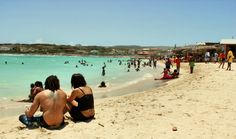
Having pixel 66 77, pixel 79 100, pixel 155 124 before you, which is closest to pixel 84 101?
pixel 79 100

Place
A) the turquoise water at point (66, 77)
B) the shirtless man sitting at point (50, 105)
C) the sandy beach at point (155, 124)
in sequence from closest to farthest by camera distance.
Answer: the sandy beach at point (155, 124) → the shirtless man sitting at point (50, 105) → the turquoise water at point (66, 77)

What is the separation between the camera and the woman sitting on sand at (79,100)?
26.3ft

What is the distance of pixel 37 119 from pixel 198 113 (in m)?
4.01

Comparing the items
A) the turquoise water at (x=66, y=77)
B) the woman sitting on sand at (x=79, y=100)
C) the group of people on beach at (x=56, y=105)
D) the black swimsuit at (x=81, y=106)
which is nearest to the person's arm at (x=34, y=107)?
the group of people on beach at (x=56, y=105)

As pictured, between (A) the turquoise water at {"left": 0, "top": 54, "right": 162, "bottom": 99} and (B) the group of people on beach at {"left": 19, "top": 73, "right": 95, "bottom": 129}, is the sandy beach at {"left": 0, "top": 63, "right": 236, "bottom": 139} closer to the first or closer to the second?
(B) the group of people on beach at {"left": 19, "top": 73, "right": 95, "bottom": 129}

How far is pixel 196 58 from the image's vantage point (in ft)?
159

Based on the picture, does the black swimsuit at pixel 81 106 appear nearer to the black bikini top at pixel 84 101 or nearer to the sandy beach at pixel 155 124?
the black bikini top at pixel 84 101

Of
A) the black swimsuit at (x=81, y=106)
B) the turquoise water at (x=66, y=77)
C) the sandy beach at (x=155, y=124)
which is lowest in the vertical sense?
the turquoise water at (x=66, y=77)

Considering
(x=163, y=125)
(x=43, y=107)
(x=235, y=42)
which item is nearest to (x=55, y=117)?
(x=43, y=107)

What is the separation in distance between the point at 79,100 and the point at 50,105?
803mm

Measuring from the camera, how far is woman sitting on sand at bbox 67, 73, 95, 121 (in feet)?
26.3

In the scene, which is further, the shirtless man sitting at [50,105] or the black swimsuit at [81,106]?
the black swimsuit at [81,106]

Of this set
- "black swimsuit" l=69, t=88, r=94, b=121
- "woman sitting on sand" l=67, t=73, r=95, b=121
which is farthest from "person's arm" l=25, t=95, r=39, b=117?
"black swimsuit" l=69, t=88, r=94, b=121

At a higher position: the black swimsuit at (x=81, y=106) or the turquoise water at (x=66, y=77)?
the black swimsuit at (x=81, y=106)
